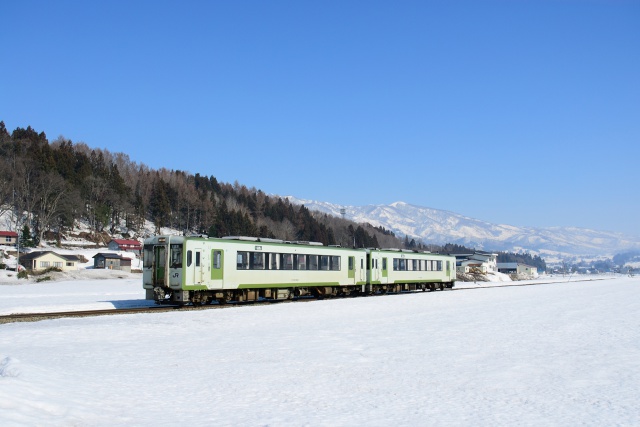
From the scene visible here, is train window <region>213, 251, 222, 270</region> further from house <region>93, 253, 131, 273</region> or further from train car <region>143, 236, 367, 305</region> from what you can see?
house <region>93, 253, 131, 273</region>

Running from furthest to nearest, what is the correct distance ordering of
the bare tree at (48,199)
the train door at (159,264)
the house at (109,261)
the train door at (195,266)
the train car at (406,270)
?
the bare tree at (48,199)
the house at (109,261)
the train car at (406,270)
the train door at (159,264)
the train door at (195,266)

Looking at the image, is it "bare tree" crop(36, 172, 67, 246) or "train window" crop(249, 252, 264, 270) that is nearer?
"train window" crop(249, 252, 264, 270)

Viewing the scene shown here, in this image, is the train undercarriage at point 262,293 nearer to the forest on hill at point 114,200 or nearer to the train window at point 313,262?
the train window at point 313,262

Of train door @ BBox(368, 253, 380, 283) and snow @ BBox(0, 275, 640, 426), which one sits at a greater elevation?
train door @ BBox(368, 253, 380, 283)

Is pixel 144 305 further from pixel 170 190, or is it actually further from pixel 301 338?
pixel 170 190

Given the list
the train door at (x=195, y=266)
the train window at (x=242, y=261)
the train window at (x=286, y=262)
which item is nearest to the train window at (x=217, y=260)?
the train door at (x=195, y=266)

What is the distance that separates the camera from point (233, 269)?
1104 inches

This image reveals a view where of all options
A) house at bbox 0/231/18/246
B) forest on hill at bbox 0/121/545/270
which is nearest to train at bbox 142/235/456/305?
forest on hill at bbox 0/121/545/270

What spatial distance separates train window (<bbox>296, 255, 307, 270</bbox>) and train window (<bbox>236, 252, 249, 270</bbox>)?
4397mm

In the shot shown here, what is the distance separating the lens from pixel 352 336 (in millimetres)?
17438

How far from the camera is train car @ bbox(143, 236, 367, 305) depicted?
2599cm

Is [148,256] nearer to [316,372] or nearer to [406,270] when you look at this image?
[316,372]

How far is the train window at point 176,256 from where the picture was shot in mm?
25906

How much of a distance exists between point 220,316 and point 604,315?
51.7 feet
